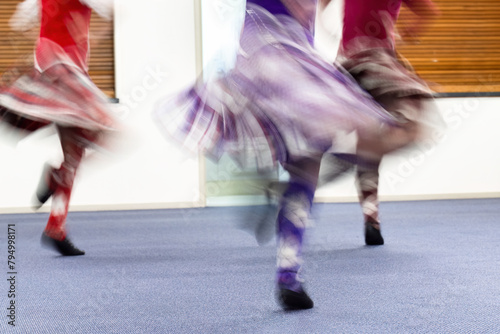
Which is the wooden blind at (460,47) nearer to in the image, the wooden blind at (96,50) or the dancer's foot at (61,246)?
the wooden blind at (96,50)

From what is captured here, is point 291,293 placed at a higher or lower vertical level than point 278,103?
lower

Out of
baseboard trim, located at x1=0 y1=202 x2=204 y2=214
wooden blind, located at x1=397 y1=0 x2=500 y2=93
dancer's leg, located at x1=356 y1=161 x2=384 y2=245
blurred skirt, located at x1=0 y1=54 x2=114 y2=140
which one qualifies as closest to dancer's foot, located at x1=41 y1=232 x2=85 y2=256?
blurred skirt, located at x1=0 y1=54 x2=114 y2=140

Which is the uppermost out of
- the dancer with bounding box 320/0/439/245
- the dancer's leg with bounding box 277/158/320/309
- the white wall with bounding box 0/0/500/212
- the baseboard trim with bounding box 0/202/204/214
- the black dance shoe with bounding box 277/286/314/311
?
the dancer with bounding box 320/0/439/245

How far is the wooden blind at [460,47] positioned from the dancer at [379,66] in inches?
91.9

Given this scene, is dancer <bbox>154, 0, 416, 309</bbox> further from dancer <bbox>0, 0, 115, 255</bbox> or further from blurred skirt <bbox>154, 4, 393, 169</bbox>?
dancer <bbox>0, 0, 115, 255</bbox>

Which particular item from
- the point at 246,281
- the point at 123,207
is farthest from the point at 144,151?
the point at 246,281

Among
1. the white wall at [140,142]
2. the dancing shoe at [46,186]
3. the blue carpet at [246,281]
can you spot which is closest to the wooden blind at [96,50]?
the white wall at [140,142]

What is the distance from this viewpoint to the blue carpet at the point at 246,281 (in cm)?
122

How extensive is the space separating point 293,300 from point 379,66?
0.77 m

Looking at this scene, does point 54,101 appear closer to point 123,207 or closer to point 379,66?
point 379,66

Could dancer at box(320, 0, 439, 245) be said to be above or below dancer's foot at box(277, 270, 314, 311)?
above

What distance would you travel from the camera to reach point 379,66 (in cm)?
178

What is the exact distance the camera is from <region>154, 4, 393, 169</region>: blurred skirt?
4.07 feet

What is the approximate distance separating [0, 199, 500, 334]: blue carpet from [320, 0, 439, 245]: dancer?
0.22 meters
